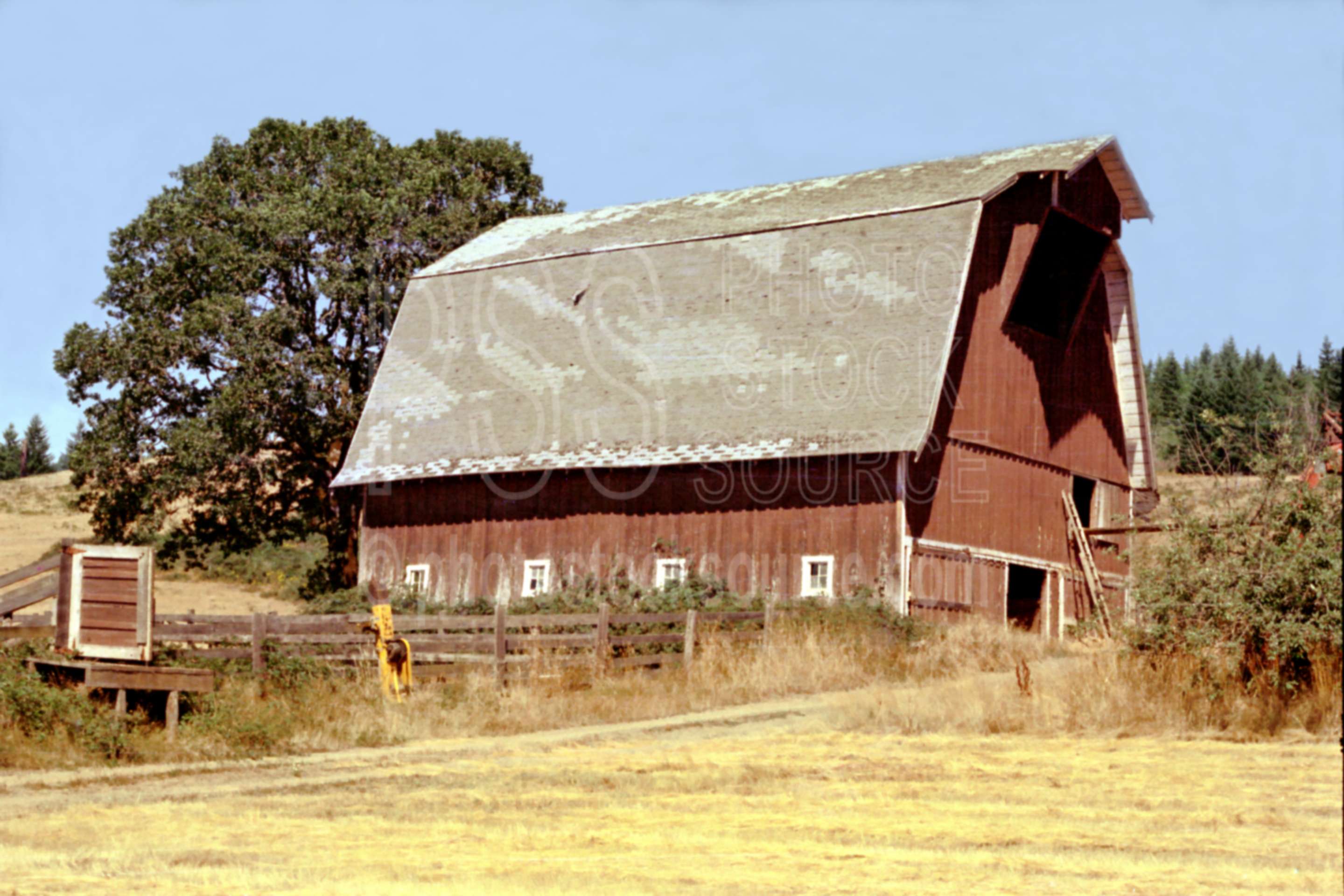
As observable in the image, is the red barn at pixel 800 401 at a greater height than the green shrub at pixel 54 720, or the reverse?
the red barn at pixel 800 401

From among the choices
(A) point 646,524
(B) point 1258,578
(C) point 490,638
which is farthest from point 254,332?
(B) point 1258,578

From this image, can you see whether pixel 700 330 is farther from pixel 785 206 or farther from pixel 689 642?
pixel 689 642

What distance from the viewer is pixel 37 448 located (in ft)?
380

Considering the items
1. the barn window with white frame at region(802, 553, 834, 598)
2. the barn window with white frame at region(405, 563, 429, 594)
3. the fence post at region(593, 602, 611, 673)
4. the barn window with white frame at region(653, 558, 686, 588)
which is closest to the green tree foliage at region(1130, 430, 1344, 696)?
the fence post at region(593, 602, 611, 673)

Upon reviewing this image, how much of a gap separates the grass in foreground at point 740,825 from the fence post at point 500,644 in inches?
220

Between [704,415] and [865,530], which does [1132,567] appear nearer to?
[865,530]

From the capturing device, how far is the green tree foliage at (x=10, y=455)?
360 feet

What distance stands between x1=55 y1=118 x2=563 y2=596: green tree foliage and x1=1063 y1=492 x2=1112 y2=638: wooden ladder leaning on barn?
18.0 metres

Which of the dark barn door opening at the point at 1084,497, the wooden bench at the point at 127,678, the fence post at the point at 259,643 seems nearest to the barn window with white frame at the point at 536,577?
the dark barn door opening at the point at 1084,497

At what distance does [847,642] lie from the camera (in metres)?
27.2

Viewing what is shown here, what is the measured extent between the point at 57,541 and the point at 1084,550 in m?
46.5

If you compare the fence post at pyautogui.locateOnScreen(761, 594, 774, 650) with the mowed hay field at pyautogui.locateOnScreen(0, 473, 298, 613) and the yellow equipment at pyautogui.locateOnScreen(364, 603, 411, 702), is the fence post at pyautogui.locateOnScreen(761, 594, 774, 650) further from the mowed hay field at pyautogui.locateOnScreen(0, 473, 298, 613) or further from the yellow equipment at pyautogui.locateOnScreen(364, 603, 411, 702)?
the mowed hay field at pyautogui.locateOnScreen(0, 473, 298, 613)

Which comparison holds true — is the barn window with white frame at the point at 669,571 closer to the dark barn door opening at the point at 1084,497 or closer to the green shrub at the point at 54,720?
the dark barn door opening at the point at 1084,497

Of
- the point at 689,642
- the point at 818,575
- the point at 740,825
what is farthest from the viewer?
the point at 818,575
